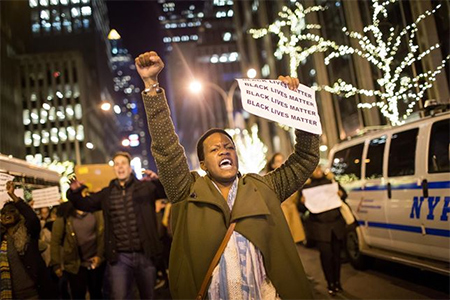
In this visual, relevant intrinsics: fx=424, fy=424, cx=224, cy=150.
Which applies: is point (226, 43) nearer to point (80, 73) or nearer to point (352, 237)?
point (80, 73)

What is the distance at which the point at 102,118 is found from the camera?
124 m

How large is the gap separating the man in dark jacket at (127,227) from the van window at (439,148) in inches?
147

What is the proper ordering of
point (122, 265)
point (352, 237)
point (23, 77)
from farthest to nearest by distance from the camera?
point (23, 77)
point (352, 237)
point (122, 265)

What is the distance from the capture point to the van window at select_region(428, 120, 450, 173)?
566 centimetres

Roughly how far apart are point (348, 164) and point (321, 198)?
222 centimetres

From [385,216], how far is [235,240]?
17.9ft

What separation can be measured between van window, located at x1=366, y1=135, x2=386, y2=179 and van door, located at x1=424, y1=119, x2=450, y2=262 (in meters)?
1.39

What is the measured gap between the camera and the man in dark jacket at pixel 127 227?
4844 millimetres

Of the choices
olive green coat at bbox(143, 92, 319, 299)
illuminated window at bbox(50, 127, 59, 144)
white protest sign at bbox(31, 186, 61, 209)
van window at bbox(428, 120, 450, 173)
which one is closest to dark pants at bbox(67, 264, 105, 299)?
white protest sign at bbox(31, 186, 61, 209)

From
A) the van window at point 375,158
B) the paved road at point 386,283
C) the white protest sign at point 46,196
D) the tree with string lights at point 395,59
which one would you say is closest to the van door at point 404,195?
the van window at point 375,158

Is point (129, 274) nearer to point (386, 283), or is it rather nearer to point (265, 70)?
point (386, 283)

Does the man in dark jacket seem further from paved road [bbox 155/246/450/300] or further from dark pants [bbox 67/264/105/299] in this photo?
paved road [bbox 155/246/450/300]

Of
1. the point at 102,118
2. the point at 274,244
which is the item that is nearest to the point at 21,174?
the point at 274,244

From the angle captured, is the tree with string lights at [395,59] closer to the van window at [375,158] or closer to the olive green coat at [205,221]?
the van window at [375,158]
